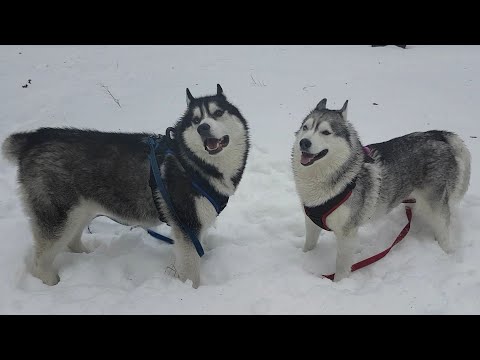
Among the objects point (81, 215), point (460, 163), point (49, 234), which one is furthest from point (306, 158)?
point (49, 234)

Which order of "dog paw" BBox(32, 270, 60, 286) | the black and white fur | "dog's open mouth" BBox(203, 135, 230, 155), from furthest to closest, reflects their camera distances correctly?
"dog paw" BBox(32, 270, 60, 286)
the black and white fur
"dog's open mouth" BBox(203, 135, 230, 155)

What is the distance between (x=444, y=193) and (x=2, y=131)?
22.8 ft

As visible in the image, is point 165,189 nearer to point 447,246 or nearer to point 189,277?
point 189,277

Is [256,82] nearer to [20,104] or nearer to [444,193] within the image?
[20,104]

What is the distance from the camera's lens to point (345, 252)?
359 cm

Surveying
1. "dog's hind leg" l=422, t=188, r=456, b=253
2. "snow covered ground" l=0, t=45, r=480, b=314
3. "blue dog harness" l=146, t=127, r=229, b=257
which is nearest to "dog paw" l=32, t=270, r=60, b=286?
"snow covered ground" l=0, t=45, r=480, b=314

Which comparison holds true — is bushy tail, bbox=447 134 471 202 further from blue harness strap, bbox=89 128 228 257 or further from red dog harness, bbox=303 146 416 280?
blue harness strap, bbox=89 128 228 257

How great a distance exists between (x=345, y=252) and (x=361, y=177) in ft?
2.47

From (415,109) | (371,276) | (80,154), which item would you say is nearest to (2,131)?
(80,154)

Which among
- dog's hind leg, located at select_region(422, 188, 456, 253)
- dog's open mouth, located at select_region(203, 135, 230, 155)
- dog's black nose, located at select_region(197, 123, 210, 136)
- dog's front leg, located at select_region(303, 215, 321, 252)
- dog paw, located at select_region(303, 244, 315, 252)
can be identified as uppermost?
dog's black nose, located at select_region(197, 123, 210, 136)

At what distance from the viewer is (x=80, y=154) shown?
3.48 metres

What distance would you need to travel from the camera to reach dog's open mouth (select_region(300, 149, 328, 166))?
10.7ft

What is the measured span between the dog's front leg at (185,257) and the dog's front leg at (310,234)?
123cm

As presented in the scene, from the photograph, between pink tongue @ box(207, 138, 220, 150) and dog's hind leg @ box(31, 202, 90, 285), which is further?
dog's hind leg @ box(31, 202, 90, 285)
